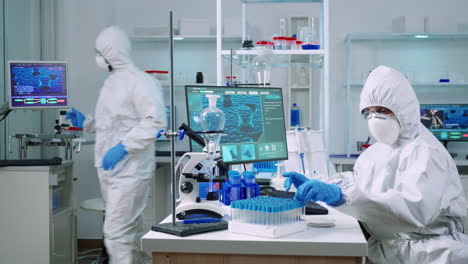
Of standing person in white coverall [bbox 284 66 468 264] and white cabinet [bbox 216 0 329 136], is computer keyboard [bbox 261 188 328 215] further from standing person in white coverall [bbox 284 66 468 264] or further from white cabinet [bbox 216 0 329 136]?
white cabinet [bbox 216 0 329 136]

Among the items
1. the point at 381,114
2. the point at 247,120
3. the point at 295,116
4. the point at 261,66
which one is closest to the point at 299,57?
the point at 261,66

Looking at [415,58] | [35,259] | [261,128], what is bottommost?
[35,259]

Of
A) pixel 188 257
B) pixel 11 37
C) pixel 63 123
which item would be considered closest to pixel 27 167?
pixel 63 123

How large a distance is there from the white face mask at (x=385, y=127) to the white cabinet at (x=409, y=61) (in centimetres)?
266

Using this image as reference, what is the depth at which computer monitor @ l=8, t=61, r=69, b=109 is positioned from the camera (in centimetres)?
344

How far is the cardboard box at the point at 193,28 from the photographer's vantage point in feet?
14.5

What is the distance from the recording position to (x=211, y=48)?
4.69m

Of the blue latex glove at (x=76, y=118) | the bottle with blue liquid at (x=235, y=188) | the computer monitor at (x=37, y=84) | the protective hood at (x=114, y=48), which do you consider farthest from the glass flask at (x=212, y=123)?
the computer monitor at (x=37, y=84)

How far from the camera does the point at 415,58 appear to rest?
4.57 meters

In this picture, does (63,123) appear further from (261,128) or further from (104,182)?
(261,128)

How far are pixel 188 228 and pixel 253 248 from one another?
196mm

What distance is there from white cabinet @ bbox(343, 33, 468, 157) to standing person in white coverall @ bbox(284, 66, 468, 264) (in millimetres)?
2664

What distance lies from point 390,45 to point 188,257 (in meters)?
3.67

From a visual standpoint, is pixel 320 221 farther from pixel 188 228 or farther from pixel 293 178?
pixel 188 228
